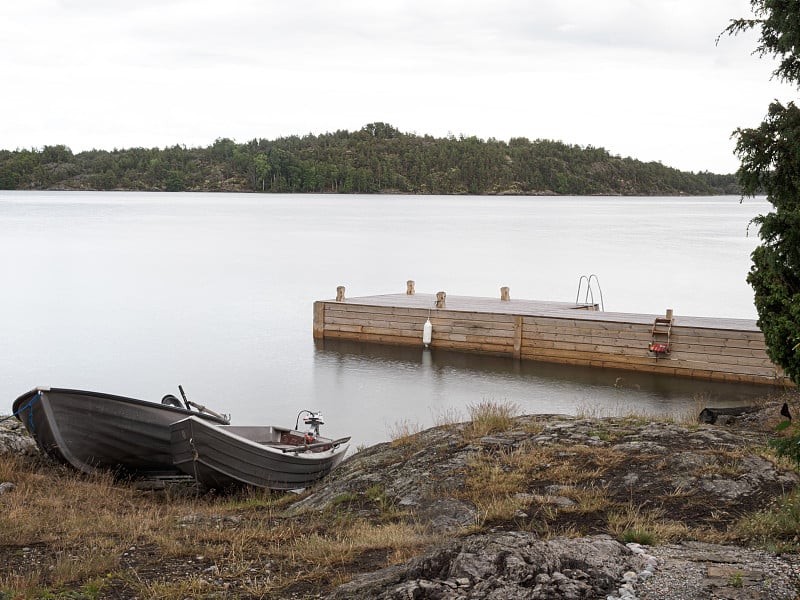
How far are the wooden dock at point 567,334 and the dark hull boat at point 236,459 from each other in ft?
30.7

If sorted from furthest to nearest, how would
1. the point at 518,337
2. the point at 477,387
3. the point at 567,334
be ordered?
the point at 518,337
the point at 567,334
the point at 477,387

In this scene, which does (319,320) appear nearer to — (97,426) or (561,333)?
(561,333)

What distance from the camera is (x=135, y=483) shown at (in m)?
10.7

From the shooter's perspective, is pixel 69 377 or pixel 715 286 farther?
pixel 715 286

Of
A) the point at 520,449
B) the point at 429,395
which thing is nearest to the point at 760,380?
the point at 429,395

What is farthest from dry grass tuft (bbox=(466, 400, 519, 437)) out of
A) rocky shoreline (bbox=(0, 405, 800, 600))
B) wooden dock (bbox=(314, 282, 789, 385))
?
wooden dock (bbox=(314, 282, 789, 385))

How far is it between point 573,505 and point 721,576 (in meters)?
2.17

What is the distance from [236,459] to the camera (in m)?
10.1

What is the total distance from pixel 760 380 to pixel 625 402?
107 inches

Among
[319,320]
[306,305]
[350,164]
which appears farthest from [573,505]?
[350,164]

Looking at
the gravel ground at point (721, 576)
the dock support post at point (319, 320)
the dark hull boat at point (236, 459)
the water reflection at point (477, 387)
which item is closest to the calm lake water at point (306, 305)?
the water reflection at point (477, 387)

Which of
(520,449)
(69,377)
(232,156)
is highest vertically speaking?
(232,156)

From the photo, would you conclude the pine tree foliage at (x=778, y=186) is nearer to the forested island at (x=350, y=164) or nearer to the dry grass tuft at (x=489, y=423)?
the dry grass tuft at (x=489, y=423)

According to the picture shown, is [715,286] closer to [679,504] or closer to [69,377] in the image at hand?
[69,377]
